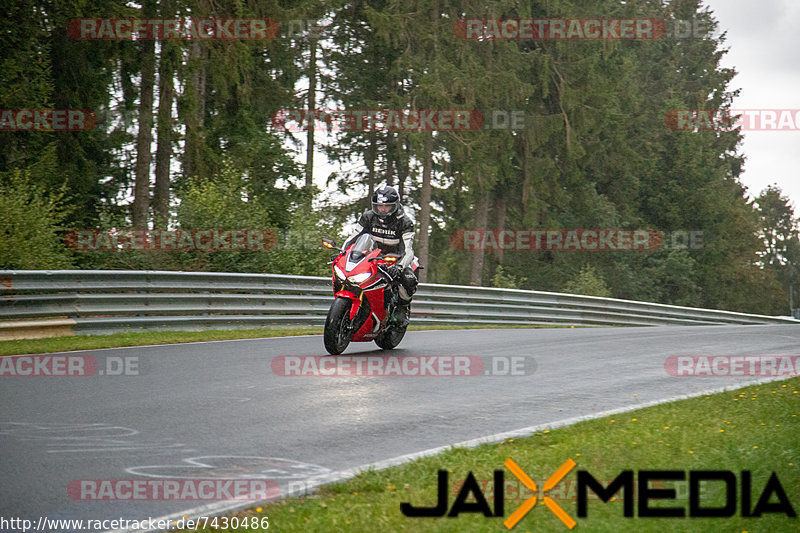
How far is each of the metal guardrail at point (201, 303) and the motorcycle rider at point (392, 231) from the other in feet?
15.3

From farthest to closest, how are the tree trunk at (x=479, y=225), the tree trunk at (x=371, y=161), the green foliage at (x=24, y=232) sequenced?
the tree trunk at (x=479, y=225) < the tree trunk at (x=371, y=161) < the green foliage at (x=24, y=232)

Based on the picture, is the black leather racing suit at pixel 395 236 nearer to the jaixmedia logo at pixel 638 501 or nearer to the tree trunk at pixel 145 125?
the jaixmedia logo at pixel 638 501

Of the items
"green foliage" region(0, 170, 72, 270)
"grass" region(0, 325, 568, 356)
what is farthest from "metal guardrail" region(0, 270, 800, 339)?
"green foliage" region(0, 170, 72, 270)

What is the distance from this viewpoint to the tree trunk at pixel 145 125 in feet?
78.1

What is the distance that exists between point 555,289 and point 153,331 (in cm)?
3553

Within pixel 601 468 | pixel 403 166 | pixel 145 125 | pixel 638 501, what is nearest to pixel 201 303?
pixel 145 125

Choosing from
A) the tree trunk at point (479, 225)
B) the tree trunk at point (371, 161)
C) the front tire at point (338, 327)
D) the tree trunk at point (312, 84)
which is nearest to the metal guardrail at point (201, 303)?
the front tire at point (338, 327)

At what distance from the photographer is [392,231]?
12344 millimetres

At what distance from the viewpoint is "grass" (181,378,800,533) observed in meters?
4.62

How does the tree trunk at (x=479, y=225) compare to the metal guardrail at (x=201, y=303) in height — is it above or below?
above

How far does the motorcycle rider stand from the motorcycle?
0.54ft

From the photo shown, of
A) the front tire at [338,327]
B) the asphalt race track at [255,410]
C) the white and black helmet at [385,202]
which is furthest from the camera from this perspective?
the white and black helmet at [385,202]

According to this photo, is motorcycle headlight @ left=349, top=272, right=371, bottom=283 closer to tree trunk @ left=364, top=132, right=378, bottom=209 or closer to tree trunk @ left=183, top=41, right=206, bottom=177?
tree trunk @ left=183, top=41, right=206, bottom=177

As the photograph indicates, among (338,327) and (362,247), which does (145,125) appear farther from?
(338,327)
